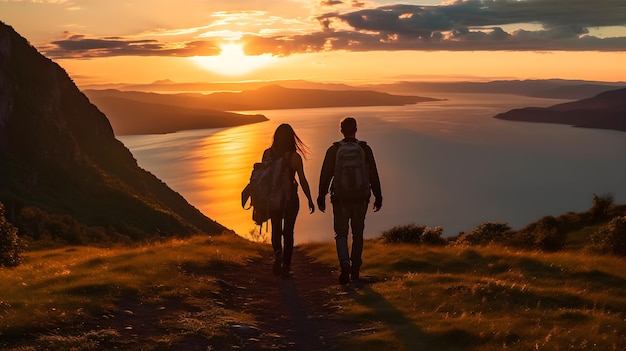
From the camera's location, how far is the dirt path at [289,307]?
308 inches

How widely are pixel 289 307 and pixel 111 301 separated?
306cm

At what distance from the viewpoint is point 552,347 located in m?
6.43

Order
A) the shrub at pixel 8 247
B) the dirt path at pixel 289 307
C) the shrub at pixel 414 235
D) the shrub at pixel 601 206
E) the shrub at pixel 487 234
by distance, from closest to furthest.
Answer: the dirt path at pixel 289 307
the shrub at pixel 8 247
the shrub at pixel 414 235
the shrub at pixel 487 234
the shrub at pixel 601 206

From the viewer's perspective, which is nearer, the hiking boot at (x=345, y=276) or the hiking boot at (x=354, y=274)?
the hiking boot at (x=345, y=276)

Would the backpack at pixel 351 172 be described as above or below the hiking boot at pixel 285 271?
above

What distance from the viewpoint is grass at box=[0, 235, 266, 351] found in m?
6.96

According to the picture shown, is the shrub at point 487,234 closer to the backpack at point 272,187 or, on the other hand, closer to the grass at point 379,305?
the grass at point 379,305

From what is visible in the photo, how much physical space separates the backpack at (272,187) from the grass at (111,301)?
1881mm

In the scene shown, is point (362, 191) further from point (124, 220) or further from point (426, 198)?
point (426, 198)

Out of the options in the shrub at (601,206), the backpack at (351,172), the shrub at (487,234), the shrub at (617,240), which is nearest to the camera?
the backpack at (351,172)

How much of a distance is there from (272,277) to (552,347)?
7774 mm

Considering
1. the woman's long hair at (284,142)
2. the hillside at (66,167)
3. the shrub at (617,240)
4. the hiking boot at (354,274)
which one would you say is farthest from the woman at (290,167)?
the hillside at (66,167)

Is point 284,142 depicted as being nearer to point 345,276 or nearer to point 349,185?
point 349,185

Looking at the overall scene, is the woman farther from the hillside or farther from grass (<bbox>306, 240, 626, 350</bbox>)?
the hillside
